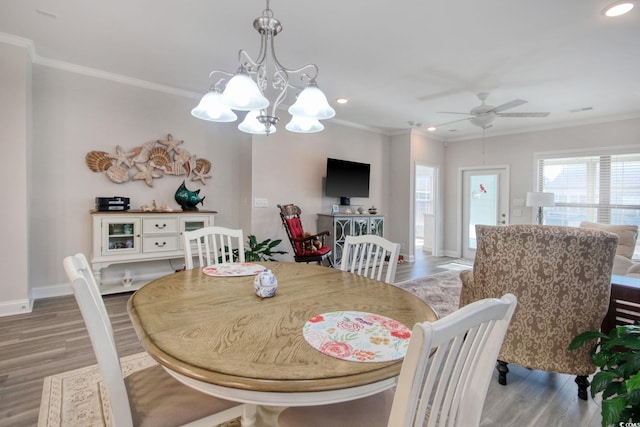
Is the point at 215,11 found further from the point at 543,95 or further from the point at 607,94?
the point at 607,94

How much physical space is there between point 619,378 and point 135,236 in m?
4.11

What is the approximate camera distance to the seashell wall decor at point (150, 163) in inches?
146

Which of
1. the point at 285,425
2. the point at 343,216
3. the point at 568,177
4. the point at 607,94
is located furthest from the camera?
the point at 568,177

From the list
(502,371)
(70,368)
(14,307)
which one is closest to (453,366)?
(502,371)

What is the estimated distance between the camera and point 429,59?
3.21 m

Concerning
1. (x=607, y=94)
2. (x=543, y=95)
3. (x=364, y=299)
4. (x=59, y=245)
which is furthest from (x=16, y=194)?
(x=607, y=94)

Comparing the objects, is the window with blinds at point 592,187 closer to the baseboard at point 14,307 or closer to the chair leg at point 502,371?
the chair leg at point 502,371

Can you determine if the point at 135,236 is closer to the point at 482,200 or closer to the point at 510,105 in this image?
the point at 510,105

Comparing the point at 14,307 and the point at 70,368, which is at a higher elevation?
the point at 14,307

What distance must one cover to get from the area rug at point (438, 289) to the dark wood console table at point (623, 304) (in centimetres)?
134

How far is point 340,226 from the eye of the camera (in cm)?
512

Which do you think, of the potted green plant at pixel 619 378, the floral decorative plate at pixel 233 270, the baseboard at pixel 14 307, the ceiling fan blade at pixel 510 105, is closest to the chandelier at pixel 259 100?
the floral decorative plate at pixel 233 270

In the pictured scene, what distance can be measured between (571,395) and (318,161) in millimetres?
4227

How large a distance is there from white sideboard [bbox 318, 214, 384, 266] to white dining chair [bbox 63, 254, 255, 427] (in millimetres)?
3853
